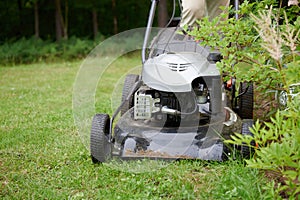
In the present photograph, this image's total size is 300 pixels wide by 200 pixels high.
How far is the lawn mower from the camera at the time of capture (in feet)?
10.5

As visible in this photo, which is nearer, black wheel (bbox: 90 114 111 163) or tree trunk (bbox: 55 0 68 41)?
black wheel (bbox: 90 114 111 163)

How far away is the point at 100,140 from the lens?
3.19 metres

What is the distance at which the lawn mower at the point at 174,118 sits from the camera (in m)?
3.20

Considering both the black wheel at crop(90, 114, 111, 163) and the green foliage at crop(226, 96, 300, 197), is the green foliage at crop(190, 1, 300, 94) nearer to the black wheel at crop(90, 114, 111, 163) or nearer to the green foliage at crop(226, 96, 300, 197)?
the green foliage at crop(226, 96, 300, 197)

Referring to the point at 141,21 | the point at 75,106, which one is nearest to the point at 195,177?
the point at 75,106

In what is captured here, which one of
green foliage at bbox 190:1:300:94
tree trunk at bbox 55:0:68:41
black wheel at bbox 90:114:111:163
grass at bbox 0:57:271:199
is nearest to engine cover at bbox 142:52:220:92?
green foliage at bbox 190:1:300:94

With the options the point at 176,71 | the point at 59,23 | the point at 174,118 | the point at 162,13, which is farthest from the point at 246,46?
the point at 59,23

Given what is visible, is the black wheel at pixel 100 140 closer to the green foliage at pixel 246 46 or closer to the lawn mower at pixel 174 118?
the lawn mower at pixel 174 118

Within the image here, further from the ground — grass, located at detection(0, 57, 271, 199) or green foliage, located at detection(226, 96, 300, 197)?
green foliage, located at detection(226, 96, 300, 197)

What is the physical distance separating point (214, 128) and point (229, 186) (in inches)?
28.5

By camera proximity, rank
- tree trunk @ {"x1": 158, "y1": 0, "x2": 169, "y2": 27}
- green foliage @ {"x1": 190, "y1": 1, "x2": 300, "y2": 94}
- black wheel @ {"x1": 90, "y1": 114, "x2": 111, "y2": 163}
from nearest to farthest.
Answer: green foliage @ {"x1": 190, "y1": 1, "x2": 300, "y2": 94} < black wheel @ {"x1": 90, "y1": 114, "x2": 111, "y2": 163} < tree trunk @ {"x1": 158, "y1": 0, "x2": 169, "y2": 27}

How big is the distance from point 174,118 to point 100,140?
1.85ft

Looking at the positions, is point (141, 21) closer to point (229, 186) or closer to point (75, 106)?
point (75, 106)

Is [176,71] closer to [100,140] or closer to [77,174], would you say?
[100,140]
